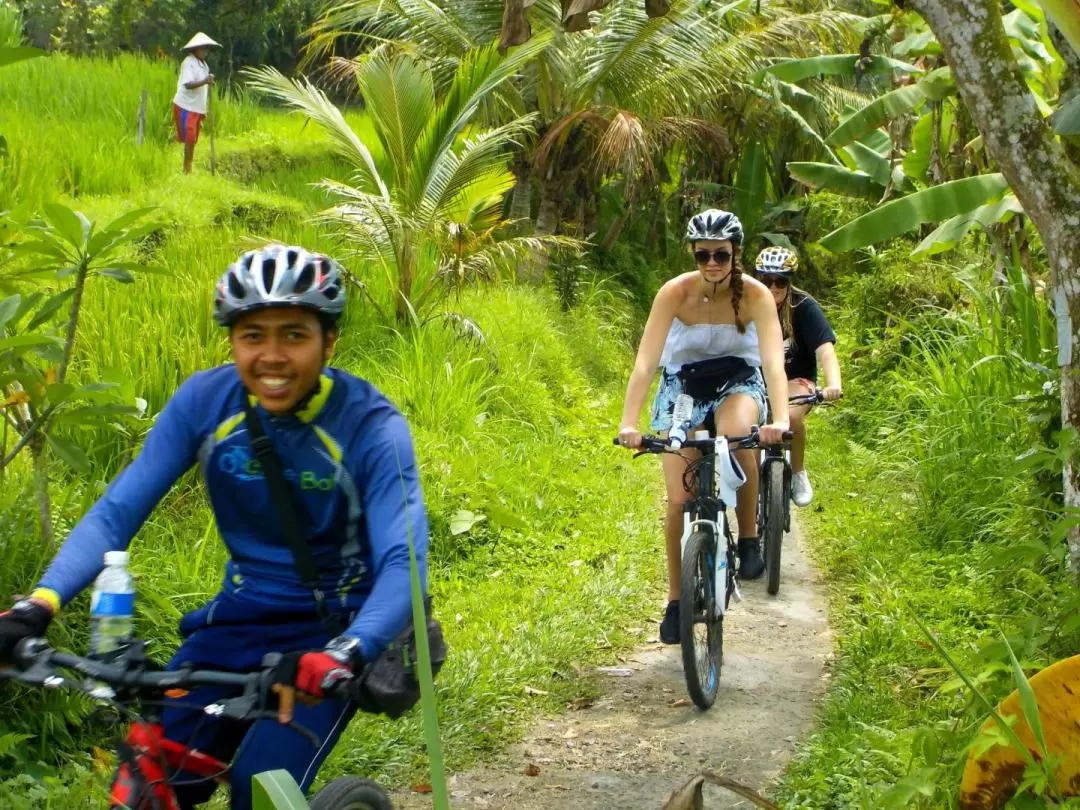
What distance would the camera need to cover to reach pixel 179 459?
9.43ft

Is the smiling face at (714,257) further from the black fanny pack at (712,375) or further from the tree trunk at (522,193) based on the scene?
the tree trunk at (522,193)

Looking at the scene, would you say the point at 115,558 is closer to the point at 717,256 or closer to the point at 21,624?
the point at 21,624

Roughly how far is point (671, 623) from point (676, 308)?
141 cm

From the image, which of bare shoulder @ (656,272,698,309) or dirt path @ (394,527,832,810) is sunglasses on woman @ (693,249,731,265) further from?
dirt path @ (394,527,832,810)

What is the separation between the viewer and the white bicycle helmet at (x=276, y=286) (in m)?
2.78

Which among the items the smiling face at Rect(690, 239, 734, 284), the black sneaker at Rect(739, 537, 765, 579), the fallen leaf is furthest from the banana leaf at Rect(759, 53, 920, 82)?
the fallen leaf

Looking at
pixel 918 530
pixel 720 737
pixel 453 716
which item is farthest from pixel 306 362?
pixel 918 530

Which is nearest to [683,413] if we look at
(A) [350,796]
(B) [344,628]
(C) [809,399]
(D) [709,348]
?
(D) [709,348]

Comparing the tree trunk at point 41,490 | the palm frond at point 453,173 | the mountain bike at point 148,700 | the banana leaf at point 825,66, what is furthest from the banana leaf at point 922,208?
the mountain bike at point 148,700

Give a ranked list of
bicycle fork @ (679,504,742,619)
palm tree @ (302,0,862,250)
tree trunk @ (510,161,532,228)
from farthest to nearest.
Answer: tree trunk @ (510,161,532,228) → palm tree @ (302,0,862,250) → bicycle fork @ (679,504,742,619)

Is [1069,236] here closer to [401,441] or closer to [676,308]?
[676,308]

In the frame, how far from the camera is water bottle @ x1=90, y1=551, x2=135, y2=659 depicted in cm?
250

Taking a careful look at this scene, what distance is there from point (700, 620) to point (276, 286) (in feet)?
10.0

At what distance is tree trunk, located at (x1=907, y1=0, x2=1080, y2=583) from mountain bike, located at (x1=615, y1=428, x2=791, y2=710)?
51.2 inches
